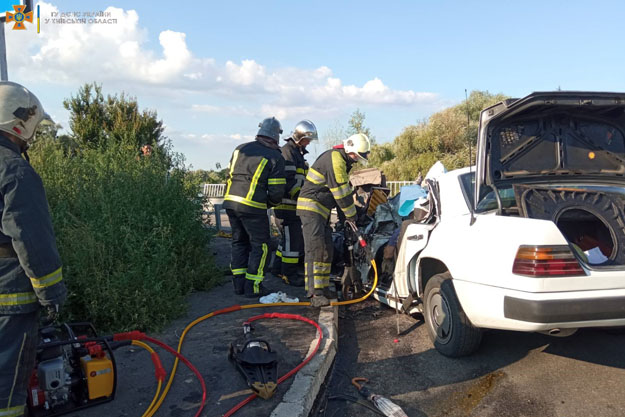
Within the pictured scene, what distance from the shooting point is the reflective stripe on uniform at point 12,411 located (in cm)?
252

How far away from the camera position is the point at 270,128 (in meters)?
6.20

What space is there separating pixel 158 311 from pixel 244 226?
1.56 meters

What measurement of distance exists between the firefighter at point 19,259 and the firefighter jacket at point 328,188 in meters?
3.20

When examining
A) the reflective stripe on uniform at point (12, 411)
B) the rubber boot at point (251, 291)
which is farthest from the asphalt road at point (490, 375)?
the reflective stripe on uniform at point (12, 411)

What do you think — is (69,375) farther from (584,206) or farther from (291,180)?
(291,180)

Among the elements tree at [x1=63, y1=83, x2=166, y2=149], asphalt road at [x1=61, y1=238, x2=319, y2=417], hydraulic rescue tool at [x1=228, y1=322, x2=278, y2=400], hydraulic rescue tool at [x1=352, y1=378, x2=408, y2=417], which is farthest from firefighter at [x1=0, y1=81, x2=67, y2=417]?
tree at [x1=63, y1=83, x2=166, y2=149]

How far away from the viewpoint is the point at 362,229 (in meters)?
6.03

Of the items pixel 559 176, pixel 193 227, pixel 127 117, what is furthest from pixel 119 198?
pixel 127 117

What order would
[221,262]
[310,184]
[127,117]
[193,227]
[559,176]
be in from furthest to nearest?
1. [127,117]
2. [221,262]
3. [193,227]
4. [310,184]
5. [559,176]

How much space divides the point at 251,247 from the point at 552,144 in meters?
3.57

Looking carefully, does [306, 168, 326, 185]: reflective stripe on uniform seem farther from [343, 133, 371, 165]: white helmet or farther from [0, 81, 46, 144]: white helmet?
[0, 81, 46, 144]: white helmet

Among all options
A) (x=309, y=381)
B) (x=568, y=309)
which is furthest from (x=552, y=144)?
(x=309, y=381)

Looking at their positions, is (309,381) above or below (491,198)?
below

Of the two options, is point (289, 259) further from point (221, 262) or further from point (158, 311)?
point (158, 311)
